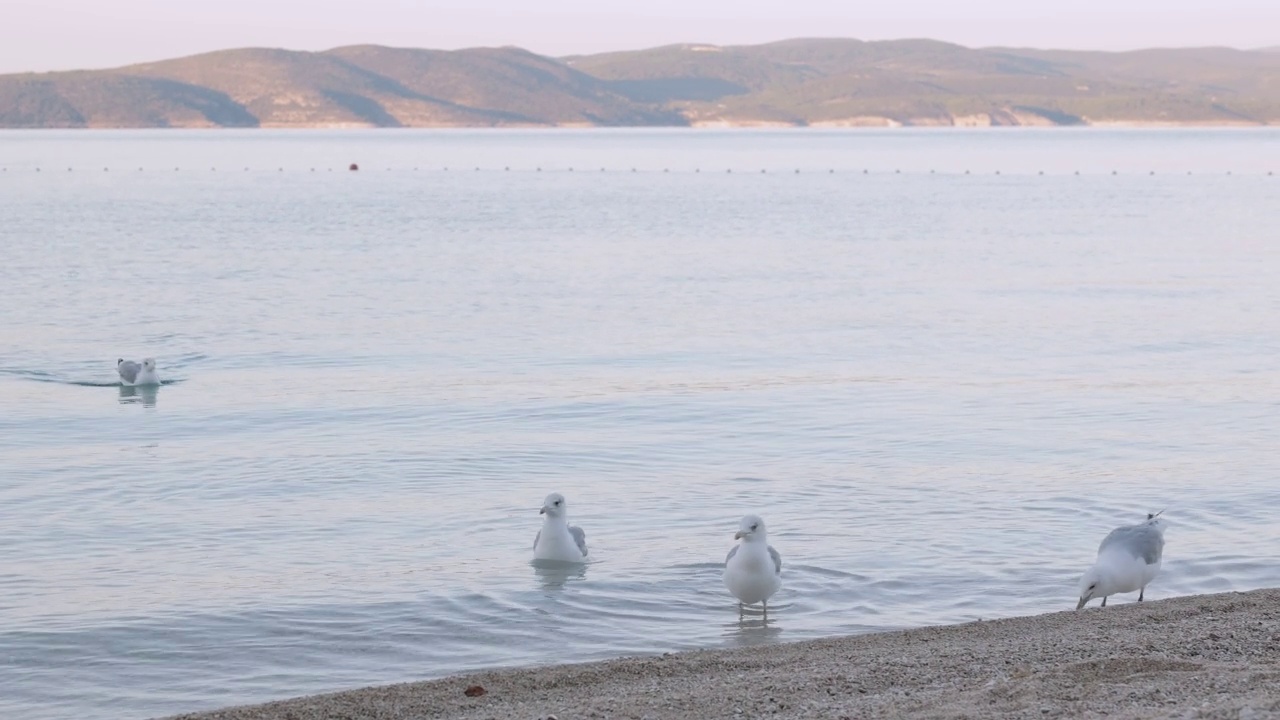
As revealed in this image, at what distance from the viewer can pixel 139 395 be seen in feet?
66.3

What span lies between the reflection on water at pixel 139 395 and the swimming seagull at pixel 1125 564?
13.0 metres

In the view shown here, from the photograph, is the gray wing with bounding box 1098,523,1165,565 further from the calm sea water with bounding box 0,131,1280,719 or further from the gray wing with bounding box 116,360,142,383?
the gray wing with bounding box 116,360,142,383

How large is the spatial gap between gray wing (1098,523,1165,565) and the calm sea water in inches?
28.5

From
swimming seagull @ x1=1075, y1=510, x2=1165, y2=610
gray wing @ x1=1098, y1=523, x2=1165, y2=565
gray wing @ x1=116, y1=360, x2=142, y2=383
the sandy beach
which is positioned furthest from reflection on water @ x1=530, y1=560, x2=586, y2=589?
gray wing @ x1=116, y1=360, x2=142, y2=383

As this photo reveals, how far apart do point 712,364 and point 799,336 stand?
134 inches

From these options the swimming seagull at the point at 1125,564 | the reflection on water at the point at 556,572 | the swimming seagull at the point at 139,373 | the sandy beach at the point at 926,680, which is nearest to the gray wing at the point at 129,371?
the swimming seagull at the point at 139,373

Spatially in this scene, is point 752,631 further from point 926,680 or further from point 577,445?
point 577,445

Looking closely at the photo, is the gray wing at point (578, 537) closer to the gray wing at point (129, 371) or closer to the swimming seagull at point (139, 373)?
the swimming seagull at point (139, 373)

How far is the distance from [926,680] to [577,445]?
30.4ft

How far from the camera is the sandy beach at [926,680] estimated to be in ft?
22.6

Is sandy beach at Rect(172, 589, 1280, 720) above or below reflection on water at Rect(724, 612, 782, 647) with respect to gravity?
above

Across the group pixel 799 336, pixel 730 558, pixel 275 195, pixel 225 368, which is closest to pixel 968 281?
pixel 799 336

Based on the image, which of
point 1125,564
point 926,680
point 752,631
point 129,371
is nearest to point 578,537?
point 752,631

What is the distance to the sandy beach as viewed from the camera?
6.88 m
